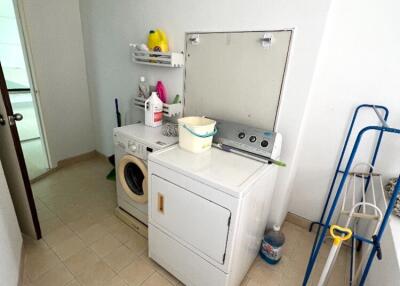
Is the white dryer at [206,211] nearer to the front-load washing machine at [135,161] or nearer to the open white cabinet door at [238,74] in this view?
the front-load washing machine at [135,161]

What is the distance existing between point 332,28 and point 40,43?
3.12 meters

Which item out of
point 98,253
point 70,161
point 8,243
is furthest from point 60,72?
point 98,253

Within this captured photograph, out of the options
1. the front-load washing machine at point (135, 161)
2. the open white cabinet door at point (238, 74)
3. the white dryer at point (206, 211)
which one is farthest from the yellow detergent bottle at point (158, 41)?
the white dryer at point (206, 211)

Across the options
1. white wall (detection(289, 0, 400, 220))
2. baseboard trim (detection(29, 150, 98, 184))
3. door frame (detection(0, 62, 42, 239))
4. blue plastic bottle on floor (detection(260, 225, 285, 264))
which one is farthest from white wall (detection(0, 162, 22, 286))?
white wall (detection(289, 0, 400, 220))

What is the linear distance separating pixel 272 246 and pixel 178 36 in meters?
2.09

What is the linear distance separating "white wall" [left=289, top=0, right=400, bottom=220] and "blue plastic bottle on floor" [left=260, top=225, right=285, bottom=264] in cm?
65

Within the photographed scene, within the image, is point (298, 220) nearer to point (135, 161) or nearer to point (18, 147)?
point (135, 161)

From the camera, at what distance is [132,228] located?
2.19 meters

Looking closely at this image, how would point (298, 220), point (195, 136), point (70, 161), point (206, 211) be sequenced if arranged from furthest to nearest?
point (70, 161) < point (298, 220) < point (195, 136) < point (206, 211)

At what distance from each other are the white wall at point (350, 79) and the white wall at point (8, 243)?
2.34 meters

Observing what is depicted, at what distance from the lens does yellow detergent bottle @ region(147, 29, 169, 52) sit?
6.92ft

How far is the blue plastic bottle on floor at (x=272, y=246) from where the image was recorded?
182 cm

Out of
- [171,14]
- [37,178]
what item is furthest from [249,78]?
[37,178]

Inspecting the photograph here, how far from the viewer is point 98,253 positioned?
190 centimetres
